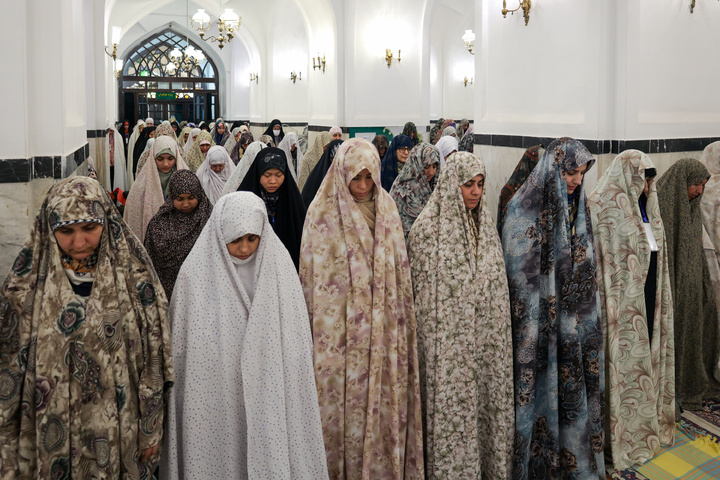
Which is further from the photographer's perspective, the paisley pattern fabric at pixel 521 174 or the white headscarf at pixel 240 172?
the white headscarf at pixel 240 172

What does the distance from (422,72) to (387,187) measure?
4460mm

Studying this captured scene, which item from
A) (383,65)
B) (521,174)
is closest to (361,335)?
(521,174)

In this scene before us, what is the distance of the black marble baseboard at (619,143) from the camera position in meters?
4.04

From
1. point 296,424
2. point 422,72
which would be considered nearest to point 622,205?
point 296,424

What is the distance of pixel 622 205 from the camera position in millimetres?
3162

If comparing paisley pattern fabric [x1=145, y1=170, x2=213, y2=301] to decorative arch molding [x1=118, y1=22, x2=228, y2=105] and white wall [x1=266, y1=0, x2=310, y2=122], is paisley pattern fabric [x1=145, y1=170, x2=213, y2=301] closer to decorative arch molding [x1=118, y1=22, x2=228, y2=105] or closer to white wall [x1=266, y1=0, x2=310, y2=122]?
white wall [x1=266, y1=0, x2=310, y2=122]

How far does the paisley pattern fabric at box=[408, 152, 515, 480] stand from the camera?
99.1 inches

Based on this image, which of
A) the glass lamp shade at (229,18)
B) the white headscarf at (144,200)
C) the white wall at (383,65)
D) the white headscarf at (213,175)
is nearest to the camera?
the white headscarf at (144,200)

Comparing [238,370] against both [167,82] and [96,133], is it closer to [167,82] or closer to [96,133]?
[96,133]

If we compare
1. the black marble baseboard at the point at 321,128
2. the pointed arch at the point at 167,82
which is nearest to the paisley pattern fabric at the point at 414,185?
the black marble baseboard at the point at 321,128

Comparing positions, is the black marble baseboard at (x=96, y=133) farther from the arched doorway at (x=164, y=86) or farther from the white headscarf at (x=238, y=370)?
the arched doorway at (x=164, y=86)

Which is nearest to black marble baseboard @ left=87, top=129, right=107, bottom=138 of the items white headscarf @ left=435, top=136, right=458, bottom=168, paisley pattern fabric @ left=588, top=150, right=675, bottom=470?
white headscarf @ left=435, top=136, right=458, bottom=168

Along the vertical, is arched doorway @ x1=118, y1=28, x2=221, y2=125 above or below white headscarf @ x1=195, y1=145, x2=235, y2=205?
above

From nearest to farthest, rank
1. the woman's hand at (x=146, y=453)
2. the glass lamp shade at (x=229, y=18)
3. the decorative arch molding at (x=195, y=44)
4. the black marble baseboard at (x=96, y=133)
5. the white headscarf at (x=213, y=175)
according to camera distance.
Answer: the woman's hand at (x=146, y=453)
the white headscarf at (x=213, y=175)
the black marble baseboard at (x=96, y=133)
the glass lamp shade at (x=229, y=18)
the decorative arch molding at (x=195, y=44)
